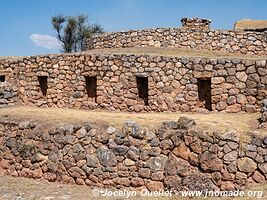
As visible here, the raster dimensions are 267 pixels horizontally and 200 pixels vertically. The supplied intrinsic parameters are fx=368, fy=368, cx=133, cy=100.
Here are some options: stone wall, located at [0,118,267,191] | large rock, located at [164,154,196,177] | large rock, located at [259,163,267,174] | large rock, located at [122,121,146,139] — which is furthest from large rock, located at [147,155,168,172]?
large rock, located at [259,163,267,174]

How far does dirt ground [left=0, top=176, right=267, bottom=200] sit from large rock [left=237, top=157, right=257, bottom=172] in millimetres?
416

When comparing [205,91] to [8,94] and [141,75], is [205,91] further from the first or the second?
[8,94]

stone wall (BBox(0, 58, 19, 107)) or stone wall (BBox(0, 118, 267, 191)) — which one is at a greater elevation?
stone wall (BBox(0, 58, 19, 107))

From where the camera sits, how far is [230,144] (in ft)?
26.6

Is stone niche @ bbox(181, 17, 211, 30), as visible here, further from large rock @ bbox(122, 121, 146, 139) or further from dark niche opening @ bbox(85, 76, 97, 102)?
large rock @ bbox(122, 121, 146, 139)

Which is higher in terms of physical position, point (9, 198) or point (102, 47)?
point (102, 47)

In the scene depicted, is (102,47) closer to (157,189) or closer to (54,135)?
(54,135)

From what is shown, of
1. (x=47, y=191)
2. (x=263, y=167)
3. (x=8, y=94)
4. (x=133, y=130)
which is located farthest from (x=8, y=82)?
(x=263, y=167)

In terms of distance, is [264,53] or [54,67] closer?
[54,67]

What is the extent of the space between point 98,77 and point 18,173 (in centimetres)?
540

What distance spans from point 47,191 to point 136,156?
2300mm

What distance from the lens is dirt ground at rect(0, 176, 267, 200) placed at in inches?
329

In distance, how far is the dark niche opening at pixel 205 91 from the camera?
42.9 ft

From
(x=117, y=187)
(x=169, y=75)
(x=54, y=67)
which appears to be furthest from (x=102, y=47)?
(x=117, y=187)
